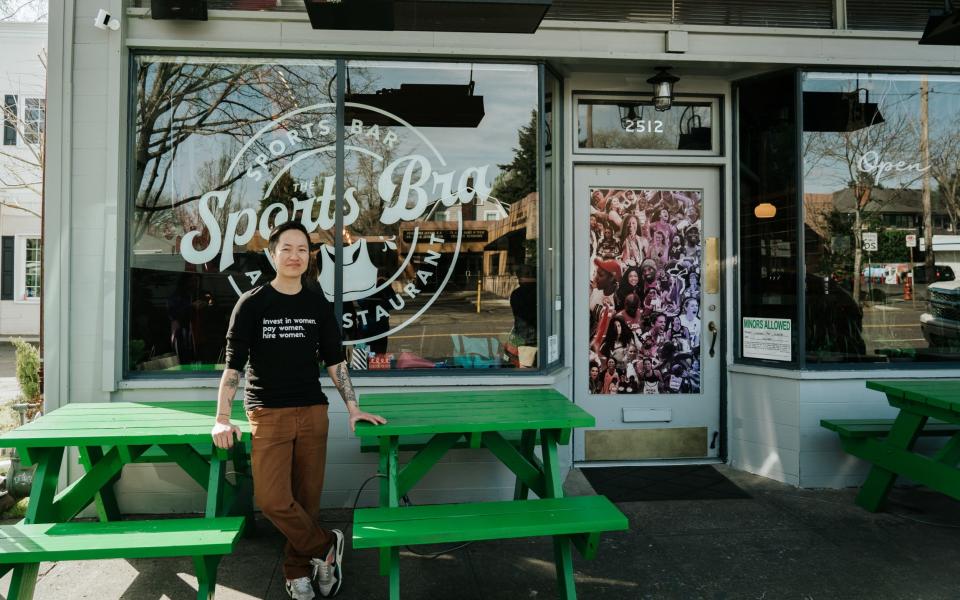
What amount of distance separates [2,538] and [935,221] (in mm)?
6212

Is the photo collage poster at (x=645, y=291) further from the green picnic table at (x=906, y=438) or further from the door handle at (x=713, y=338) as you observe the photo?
the green picnic table at (x=906, y=438)

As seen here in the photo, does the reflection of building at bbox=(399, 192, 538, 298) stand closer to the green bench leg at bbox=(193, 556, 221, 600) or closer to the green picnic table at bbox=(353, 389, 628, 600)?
the green picnic table at bbox=(353, 389, 628, 600)

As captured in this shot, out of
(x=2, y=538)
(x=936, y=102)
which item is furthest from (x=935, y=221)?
(x=2, y=538)

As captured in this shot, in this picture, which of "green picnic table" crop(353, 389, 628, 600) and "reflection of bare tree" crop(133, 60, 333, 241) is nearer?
"green picnic table" crop(353, 389, 628, 600)

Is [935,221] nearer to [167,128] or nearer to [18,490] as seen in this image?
[167,128]

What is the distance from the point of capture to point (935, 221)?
5137mm

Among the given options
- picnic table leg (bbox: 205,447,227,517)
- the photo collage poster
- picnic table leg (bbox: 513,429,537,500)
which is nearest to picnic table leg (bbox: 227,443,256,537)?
picnic table leg (bbox: 205,447,227,517)

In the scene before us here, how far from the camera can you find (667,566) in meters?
3.62

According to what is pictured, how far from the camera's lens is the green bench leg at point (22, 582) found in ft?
8.94

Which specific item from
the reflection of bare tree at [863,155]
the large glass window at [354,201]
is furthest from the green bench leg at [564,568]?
the reflection of bare tree at [863,155]

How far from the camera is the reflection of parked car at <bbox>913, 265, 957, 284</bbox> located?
5129 millimetres

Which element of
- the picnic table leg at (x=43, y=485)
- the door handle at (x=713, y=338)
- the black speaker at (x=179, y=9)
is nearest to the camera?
the picnic table leg at (x=43, y=485)

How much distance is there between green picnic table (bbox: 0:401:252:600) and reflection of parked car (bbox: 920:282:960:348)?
5049 millimetres

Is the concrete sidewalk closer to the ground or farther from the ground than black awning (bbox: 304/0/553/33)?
closer to the ground
